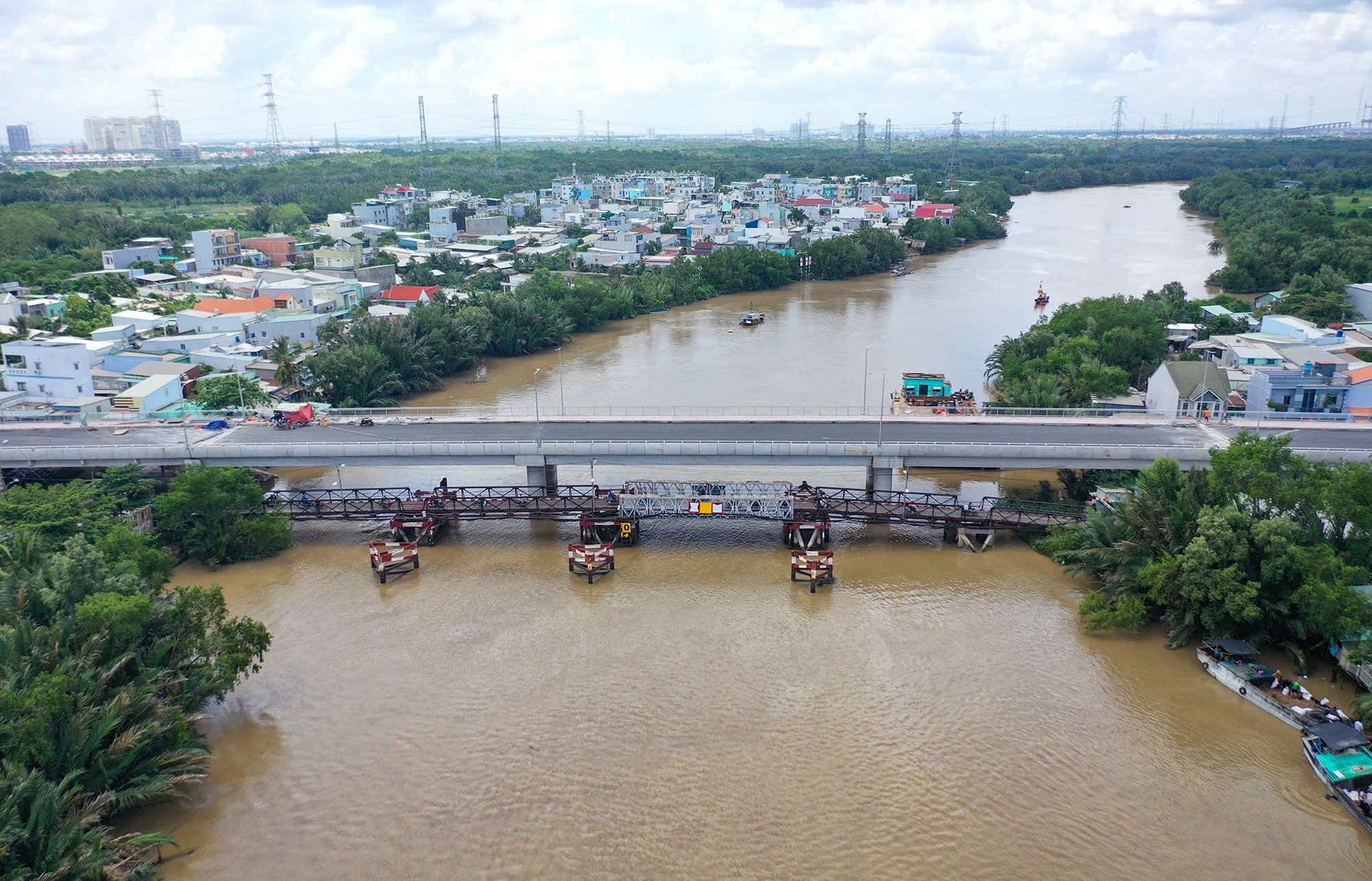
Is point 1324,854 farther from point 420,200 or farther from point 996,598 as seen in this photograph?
point 420,200

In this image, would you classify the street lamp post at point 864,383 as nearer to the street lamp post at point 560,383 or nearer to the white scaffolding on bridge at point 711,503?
the white scaffolding on bridge at point 711,503

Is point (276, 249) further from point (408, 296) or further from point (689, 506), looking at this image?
point (689, 506)

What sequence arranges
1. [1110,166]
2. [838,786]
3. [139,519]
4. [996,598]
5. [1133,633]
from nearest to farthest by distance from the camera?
1. [838,786]
2. [1133,633]
3. [996,598]
4. [139,519]
5. [1110,166]

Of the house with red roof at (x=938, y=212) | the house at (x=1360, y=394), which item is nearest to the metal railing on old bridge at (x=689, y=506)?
the house at (x=1360, y=394)

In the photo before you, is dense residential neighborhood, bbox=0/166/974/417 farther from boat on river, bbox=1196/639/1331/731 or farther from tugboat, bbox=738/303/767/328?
boat on river, bbox=1196/639/1331/731

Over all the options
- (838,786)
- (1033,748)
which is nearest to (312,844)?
(838,786)

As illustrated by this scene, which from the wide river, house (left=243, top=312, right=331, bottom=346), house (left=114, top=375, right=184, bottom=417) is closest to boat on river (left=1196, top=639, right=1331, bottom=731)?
the wide river
